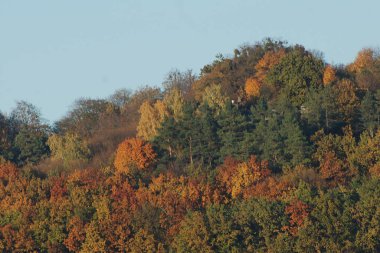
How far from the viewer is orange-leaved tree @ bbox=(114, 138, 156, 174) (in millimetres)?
74188

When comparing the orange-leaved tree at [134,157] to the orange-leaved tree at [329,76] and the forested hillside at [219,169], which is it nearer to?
the forested hillside at [219,169]

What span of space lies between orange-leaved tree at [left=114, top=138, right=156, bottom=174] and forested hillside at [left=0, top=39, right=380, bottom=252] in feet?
0.27

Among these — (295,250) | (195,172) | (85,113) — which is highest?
(85,113)

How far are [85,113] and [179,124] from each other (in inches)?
738

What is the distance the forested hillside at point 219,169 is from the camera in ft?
206

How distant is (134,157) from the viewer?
74.4 metres

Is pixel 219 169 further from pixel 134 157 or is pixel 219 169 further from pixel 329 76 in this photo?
pixel 329 76

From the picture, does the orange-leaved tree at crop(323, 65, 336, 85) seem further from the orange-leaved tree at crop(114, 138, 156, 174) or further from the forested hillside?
the orange-leaved tree at crop(114, 138, 156, 174)

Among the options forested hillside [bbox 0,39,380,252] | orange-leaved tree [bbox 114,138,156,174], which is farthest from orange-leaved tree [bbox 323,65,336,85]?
orange-leaved tree [bbox 114,138,156,174]

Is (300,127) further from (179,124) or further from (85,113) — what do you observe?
(85,113)

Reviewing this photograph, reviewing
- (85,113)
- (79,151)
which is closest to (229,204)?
Answer: (79,151)

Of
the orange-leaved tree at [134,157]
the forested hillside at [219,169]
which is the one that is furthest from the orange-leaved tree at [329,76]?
the orange-leaved tree at [134,157]

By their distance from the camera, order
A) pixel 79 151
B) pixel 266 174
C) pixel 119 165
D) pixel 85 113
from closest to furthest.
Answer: pixel 266 174
pixel 119 165
pixel 79 151
pixel 85 113

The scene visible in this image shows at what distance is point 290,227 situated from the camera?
6269 centimetres
